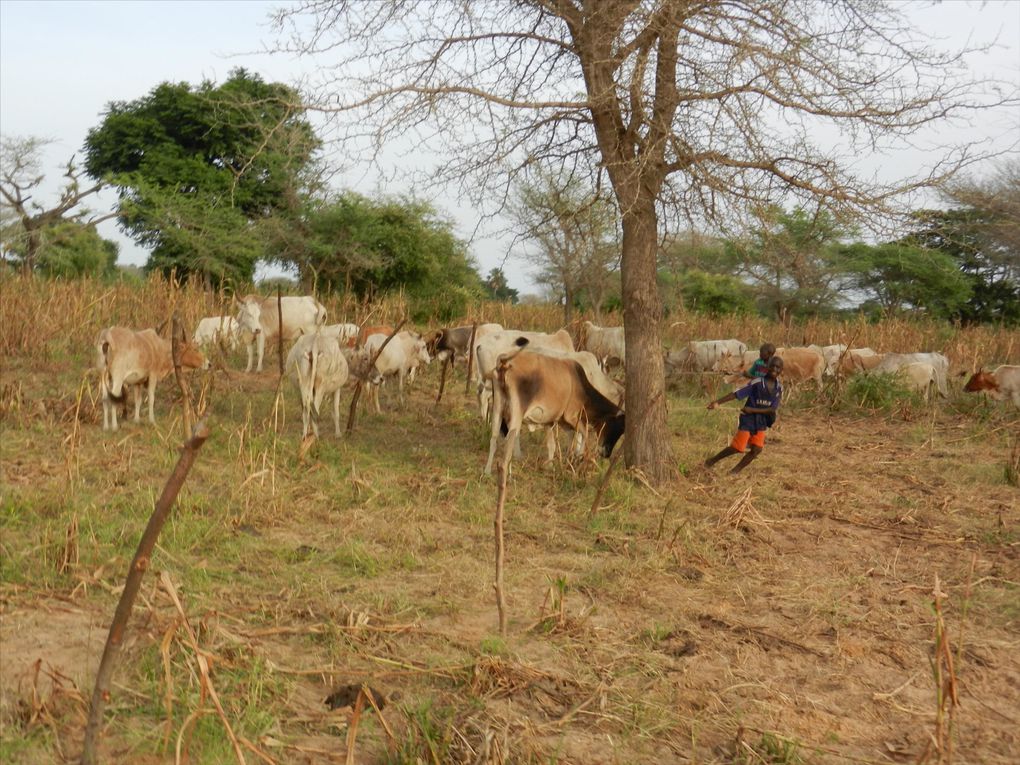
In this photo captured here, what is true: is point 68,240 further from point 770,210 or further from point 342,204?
point 770,210

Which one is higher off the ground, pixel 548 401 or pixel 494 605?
pixel 548 401

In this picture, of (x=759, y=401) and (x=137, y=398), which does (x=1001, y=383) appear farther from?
(x=137, y=398)

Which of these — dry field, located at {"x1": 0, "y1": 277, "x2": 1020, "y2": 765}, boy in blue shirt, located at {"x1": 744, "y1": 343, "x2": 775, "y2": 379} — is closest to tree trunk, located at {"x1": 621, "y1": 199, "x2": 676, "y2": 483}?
dry field, located at {"x1": 0, "y1": 277, "x2": 1020, "y2": 765}

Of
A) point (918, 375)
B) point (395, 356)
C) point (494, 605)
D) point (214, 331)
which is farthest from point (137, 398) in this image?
point (918, 375)

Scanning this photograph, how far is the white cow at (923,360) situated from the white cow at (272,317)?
9.17 metres

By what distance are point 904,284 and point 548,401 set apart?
2459 cm

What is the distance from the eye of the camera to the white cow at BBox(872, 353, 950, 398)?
625 inches

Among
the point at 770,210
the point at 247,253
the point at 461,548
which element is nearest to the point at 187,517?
the point at 461,548

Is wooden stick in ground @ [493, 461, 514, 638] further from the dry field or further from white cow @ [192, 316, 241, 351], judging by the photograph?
white cow @ [192, 316, 241, 351]

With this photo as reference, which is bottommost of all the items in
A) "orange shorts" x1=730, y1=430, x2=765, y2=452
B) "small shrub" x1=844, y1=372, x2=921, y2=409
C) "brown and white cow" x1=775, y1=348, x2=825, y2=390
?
"orange shorts" x1=730, y1=430, x2=765, y2=452

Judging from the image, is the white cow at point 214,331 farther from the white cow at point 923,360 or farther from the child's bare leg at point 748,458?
the white cow at point 923,360

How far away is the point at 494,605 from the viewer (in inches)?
225

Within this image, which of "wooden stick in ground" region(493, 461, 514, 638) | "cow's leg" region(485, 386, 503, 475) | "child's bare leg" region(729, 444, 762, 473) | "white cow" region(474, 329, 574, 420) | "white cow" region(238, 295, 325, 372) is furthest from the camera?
"white cow" region(238, 295, 325, 372)

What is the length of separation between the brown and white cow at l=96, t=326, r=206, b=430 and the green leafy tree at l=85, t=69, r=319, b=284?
1048 cm
